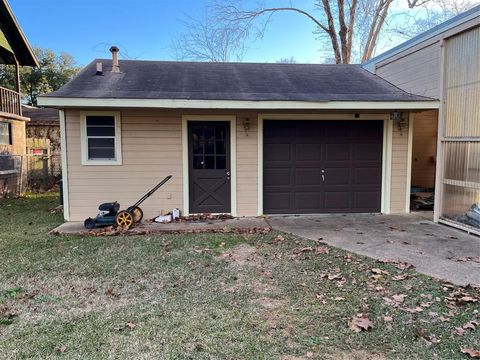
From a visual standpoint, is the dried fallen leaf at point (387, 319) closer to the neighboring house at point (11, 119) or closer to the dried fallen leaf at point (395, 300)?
the dried fallen leaf at point (395, 300)

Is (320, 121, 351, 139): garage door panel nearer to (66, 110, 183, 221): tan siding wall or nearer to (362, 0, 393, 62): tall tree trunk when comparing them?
(66, 110, 183, 221): tan siding wall

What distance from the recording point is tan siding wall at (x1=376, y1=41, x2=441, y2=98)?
6.80 meters

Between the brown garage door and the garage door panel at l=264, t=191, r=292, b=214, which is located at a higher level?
the brown garage door

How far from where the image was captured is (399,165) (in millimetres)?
7773

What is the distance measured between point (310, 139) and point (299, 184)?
1026 millimetres

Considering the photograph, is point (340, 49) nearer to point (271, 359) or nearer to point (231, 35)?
point (231, 35)

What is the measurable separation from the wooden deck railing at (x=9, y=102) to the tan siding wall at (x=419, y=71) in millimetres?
12295

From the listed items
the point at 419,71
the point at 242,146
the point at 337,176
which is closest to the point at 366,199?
the point at 337,176

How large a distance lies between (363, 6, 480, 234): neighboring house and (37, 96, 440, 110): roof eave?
510 millimetres

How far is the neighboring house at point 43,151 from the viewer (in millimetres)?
13062

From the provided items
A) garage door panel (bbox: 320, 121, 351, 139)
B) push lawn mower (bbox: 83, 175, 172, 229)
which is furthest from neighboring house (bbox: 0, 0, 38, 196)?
garage door panel (bbox: 320, 121, 351, 139)

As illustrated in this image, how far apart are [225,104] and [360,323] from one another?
4.65 metres

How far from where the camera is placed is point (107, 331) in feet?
9.59

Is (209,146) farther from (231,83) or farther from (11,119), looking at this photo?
(11,119)
